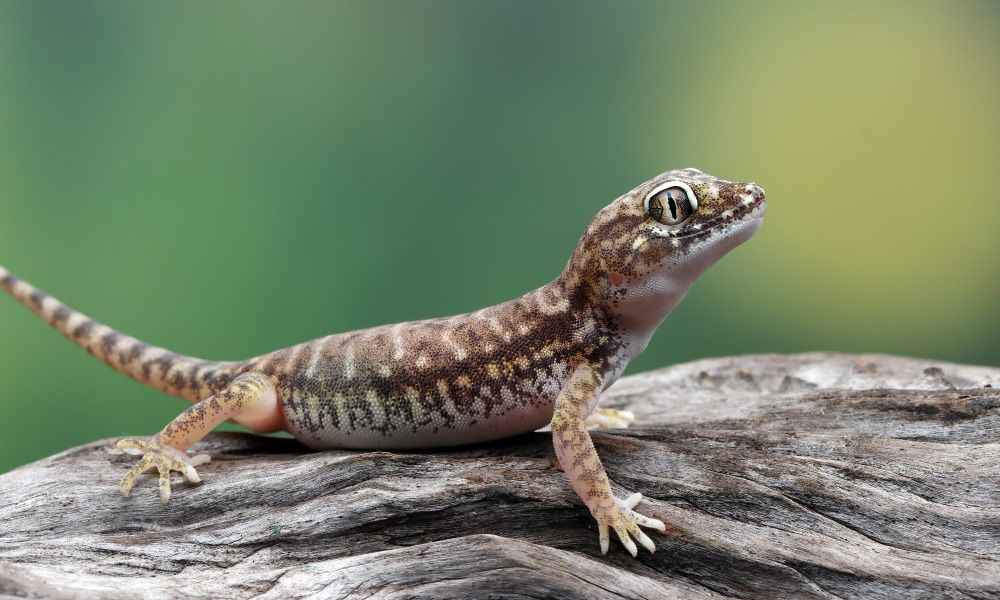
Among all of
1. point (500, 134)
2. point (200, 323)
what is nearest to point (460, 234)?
point (500, 134)

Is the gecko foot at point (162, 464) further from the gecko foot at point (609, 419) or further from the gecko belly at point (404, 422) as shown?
the gecko foot at point (609, 419)

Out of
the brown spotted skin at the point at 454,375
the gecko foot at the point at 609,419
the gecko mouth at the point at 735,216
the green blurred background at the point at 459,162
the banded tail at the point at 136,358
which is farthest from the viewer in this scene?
the green blurred background at the point at 459,162

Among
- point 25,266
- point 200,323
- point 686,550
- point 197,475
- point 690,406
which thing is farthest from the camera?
point 200,323

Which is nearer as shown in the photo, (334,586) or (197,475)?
(334,586)

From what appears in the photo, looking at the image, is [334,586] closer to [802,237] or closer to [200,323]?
[200,323]

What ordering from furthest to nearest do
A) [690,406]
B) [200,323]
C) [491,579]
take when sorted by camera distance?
[200,323] → [690,406] → [491,579]

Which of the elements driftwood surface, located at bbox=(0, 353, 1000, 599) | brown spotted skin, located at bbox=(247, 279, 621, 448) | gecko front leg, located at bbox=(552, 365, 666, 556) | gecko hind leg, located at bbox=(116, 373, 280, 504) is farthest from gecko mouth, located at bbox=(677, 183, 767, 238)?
gecko hind leg, located at bbox=(116, 373, 280, 504)

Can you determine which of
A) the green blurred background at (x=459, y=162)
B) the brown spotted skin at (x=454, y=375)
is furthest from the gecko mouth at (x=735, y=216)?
the green blurred background at (x=459, y=162)
